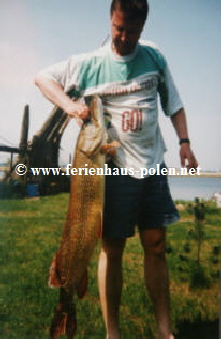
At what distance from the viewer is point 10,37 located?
184cm

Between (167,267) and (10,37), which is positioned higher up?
(10,37)

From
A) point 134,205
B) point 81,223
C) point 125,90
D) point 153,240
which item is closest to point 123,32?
point 125,90

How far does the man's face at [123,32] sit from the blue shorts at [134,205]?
25.4 inches

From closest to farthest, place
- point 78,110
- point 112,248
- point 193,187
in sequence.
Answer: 1. point 78,110
2. point 112,248
3. point 193,187

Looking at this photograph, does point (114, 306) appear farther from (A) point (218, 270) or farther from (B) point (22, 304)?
(A) point (218, 270)

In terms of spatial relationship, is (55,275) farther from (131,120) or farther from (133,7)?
(133,7)

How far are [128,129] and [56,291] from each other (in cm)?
97

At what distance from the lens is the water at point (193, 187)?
6.18ft

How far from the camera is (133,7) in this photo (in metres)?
1.74

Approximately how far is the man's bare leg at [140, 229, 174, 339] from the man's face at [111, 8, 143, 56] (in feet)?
3.37

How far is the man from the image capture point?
1751 millimetres

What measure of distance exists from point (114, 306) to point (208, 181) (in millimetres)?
913

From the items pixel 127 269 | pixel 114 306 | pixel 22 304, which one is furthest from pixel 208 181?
pixel 22 304

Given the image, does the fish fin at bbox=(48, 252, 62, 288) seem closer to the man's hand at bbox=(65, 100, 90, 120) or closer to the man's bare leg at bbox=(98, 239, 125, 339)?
the man's bare leg at bbox=(98, 239, 125, 339)
